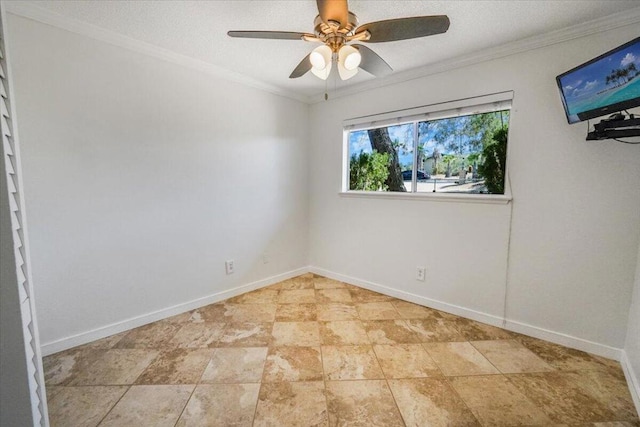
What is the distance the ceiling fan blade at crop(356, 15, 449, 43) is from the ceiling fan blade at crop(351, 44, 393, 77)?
0.11m

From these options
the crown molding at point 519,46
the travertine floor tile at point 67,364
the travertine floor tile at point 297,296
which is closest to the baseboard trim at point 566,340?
the travertine floor tile at point 297,296

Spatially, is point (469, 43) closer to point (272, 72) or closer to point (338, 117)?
point (338, 117)

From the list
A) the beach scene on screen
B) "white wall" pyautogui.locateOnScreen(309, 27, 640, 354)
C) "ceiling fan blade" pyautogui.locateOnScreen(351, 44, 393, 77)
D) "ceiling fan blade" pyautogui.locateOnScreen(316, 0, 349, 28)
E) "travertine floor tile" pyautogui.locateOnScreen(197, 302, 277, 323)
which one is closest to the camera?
"ceiling fan blade" pyautogui.locateOnScreen(316, 0, 349, 28)

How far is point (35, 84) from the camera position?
1.69 meters

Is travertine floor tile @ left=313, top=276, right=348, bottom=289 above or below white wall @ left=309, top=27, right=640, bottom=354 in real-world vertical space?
below

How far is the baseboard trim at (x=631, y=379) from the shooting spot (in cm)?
144

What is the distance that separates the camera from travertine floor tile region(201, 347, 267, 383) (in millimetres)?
1623

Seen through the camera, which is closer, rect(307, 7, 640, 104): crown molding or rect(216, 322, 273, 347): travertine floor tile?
rect(307, 7, 640, 104): crown molding

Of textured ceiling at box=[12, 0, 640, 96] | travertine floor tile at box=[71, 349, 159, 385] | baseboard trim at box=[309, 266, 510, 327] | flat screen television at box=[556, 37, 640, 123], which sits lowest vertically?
travertine floor tile at box=[71, 349, 159, 385]

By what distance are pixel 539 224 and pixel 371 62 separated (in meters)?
1.72

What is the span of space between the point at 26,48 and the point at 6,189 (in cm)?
158

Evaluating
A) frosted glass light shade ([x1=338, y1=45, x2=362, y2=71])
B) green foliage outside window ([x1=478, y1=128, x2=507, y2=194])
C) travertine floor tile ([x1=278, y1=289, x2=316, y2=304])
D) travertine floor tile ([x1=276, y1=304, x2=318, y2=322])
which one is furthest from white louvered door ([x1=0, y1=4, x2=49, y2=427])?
green foliage outside window ([x1=478, y1=128, x2=507, y2=194])

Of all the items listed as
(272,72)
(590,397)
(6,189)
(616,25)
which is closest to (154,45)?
(272,72)

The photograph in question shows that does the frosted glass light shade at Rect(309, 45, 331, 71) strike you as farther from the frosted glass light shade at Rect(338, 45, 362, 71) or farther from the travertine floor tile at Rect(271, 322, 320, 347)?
the travertine floor tile at Rect(271, 322, 320, 347)
